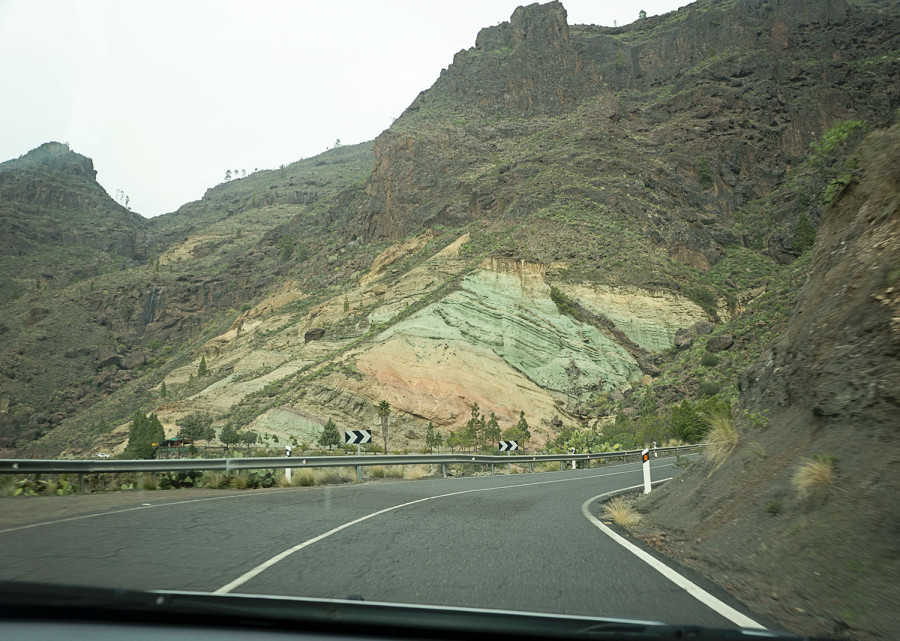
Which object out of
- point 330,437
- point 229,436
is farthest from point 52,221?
point 330,437

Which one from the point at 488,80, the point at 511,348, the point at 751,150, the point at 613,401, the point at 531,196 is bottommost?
the point at 613,401

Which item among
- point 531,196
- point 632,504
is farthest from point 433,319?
point 632,504

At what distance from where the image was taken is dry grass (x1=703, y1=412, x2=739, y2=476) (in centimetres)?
945

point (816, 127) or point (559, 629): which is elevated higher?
point (816, 127)

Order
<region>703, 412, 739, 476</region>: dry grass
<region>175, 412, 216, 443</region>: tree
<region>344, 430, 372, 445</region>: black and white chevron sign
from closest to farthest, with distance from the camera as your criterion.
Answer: <region>703, 412, 739, 476</region>: dry grass, <region>344, 430, 372, 445</region>: black and white chevron sign, <region>175, 412, 216, 443</region>: tree

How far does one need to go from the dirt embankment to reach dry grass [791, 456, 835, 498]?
41mm

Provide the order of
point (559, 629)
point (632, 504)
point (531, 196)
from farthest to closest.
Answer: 1. point (531, 196)
2. point (632, 504)
3. point (559, 629)

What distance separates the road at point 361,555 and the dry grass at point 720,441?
227cm

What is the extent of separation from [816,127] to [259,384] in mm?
105952

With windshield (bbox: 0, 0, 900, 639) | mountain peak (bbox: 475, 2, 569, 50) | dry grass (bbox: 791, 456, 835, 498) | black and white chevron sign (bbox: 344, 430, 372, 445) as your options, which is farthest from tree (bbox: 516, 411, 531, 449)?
mountain peak (bbox: 475, 2, 569, 50)

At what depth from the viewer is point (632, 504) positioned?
12.5 metres

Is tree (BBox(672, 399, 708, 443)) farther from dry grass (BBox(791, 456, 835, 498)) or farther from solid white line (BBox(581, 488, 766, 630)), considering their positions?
dry grass (BBox(791, 456, 835, 498))

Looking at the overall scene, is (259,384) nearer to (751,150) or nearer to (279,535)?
(279,535)

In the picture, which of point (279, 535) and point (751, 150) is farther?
point (751, 150)
